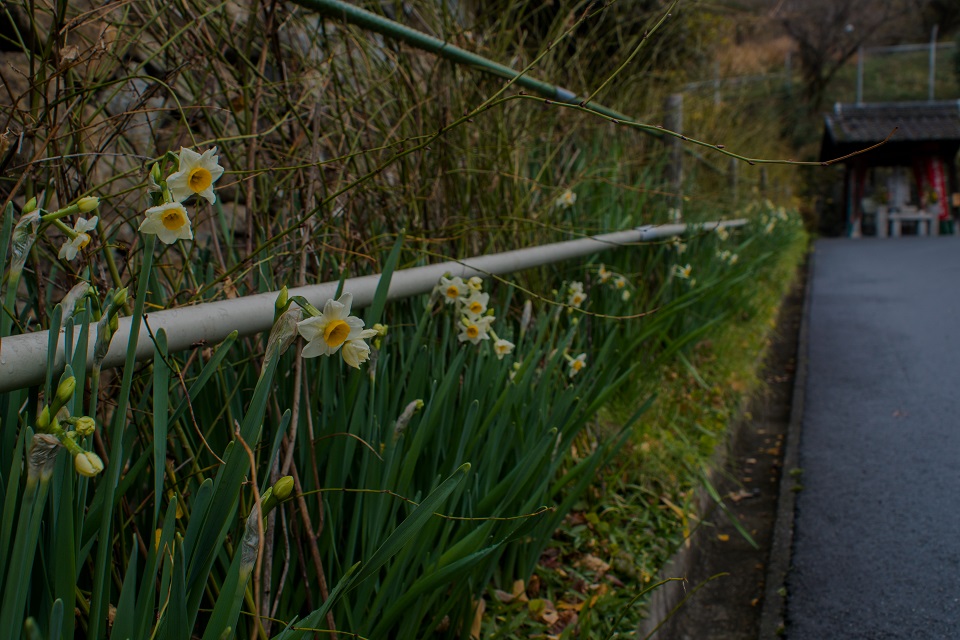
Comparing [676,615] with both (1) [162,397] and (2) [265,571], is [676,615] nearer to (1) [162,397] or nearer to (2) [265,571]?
(2) [265,571]

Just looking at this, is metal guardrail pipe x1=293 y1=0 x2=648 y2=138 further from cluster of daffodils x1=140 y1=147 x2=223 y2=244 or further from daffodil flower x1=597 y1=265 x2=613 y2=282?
cluster of daffodils x1=140 y1=147 x2=223 y2=244

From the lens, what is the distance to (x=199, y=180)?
107cm

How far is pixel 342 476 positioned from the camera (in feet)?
4.45

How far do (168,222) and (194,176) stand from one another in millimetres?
77

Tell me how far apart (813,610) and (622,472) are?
68 centimetres

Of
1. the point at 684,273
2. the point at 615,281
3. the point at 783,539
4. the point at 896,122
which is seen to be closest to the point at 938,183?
the point at 896,122

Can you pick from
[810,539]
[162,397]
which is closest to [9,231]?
[162,397]

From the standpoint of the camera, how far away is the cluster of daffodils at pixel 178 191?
3.28ft

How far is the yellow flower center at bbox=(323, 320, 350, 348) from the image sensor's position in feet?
3.60

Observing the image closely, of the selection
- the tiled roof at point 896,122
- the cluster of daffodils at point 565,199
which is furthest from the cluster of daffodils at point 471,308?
the tiled roof at point 896,122

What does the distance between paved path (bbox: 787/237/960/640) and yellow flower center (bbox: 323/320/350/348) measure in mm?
1409

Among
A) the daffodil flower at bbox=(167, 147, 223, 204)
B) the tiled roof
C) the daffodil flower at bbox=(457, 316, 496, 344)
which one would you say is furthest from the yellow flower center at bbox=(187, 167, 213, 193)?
the tiled roof

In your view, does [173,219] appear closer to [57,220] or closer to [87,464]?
[57,220]

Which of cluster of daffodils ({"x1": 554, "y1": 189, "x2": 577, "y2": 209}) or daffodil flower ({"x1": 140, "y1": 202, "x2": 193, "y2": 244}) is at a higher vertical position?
cluster of daffodils ({"x1": 554, "y1": 189, "x2": 577, "y2": 209})
